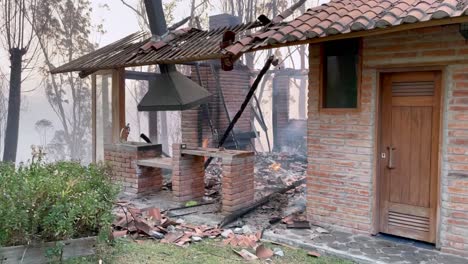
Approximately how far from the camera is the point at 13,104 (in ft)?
35.6

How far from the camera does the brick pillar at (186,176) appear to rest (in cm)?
695

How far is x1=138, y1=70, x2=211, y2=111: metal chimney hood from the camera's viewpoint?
23.6 ft

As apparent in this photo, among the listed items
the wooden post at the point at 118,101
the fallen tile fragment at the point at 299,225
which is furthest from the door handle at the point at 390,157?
the wooden post at the point at 118,101

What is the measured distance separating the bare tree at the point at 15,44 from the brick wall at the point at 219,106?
187 inches

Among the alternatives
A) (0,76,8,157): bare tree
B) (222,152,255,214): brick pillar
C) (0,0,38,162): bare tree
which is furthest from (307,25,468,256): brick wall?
(0,76,8,157): bare tree

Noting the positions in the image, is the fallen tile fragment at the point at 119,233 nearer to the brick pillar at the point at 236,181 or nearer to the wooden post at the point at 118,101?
the brick pillar at the point at 236,181

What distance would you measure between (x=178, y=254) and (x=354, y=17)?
12.0 ft

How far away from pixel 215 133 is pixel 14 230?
7.94 meters

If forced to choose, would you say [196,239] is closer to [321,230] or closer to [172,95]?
[321,230]

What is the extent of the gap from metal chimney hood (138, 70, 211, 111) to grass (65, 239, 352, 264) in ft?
9.24

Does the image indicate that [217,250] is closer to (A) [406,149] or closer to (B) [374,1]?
(A) [406,149]

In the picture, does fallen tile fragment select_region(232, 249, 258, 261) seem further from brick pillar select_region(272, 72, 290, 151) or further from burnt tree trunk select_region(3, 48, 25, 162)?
brick pillar select_region(272, 72, 290, 151)

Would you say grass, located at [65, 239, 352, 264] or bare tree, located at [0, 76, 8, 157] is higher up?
bare tree, located at [0, 76, 8, 157]

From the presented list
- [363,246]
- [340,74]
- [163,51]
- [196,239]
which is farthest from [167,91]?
[363,246]
